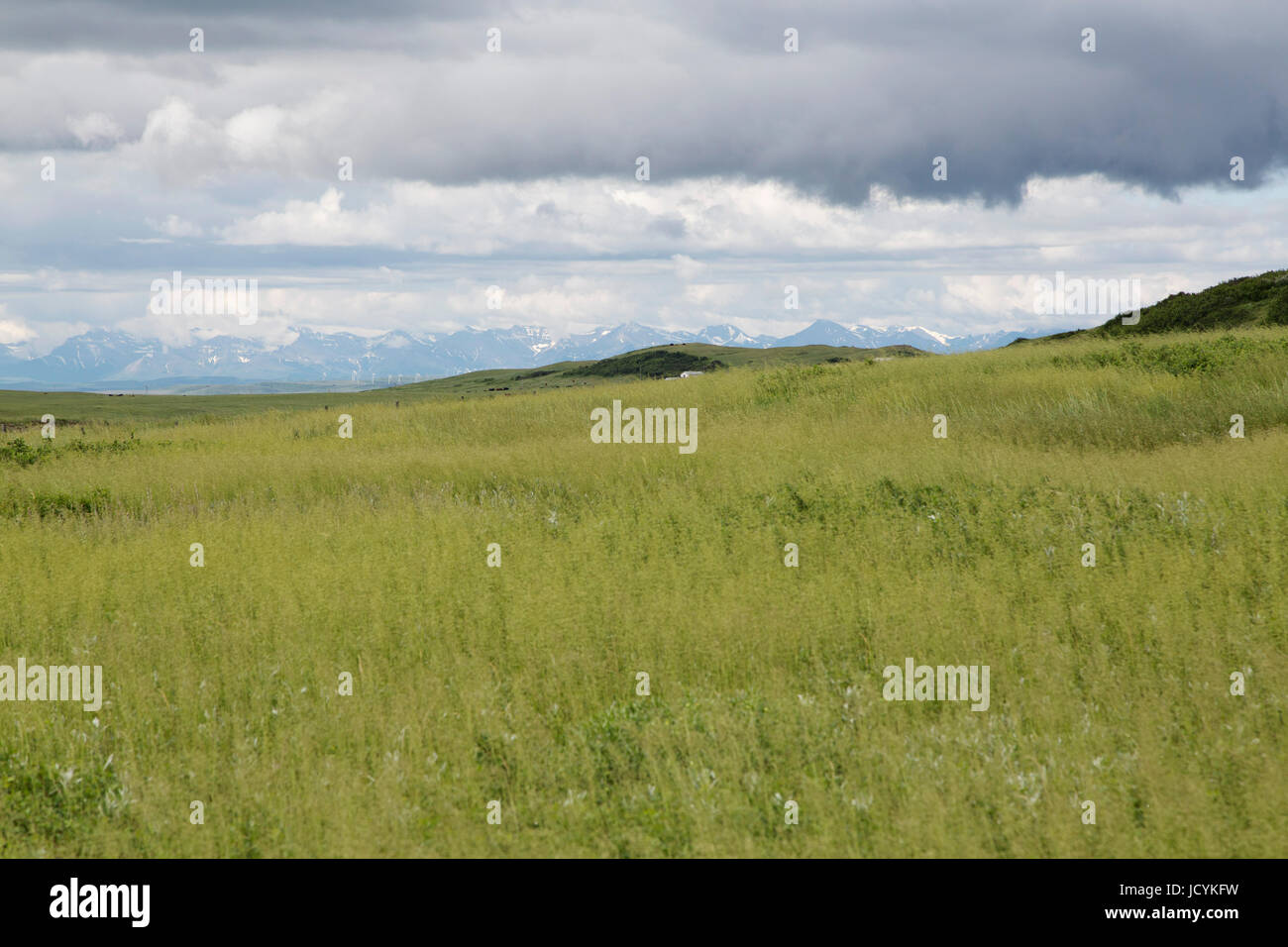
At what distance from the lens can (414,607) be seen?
29.8 feet

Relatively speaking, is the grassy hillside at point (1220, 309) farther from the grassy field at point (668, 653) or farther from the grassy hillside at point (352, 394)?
the grassy hillside at point (352, 394)

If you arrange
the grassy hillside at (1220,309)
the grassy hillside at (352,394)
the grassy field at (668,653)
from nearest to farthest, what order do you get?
the grassy field at (668,653)
the grassy hillside at (1220,309)
the grassy hillside at (352,394)

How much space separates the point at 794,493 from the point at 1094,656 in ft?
20.7

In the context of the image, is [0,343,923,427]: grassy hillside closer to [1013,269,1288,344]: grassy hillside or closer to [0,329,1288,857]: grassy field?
[1013,269,1288,344]: grassy hillside

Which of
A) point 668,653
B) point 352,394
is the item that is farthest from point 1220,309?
point 352,394

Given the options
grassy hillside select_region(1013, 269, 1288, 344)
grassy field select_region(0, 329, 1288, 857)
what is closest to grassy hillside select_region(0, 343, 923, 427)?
grassy hillside select_region(1013, 269, 1288, 344)

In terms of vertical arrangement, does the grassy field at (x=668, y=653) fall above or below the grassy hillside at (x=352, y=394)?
below

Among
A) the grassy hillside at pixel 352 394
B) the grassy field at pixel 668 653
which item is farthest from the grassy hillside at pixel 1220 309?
the grassy hillside at pixel 352 394

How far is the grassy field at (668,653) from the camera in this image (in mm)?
5277

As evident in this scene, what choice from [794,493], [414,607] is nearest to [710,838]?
[414,607]

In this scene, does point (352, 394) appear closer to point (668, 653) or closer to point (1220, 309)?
point (1220, 309)

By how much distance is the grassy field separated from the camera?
528 centimetres
